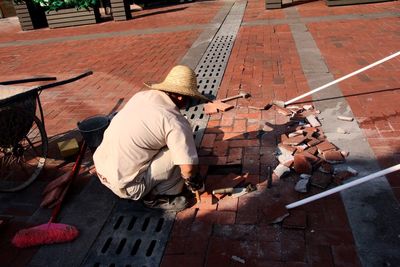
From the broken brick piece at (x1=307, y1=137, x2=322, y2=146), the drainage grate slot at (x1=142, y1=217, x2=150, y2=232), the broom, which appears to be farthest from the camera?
the broken brick piece at (x1=307, y1=137, x2=322, y2=146)

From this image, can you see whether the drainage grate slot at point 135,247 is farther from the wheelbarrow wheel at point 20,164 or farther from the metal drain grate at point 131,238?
the wheelbarrow wheel at point 20,164

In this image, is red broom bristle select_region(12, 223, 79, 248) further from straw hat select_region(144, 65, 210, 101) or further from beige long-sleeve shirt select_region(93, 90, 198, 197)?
straw hat select_region(144, 65, 210, 101)

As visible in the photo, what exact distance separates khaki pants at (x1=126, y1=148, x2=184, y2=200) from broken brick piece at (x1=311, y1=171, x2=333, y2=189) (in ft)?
4.27

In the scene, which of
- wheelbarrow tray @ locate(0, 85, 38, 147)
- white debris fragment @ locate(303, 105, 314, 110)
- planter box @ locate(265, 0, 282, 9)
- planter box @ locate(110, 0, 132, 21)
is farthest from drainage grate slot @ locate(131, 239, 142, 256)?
planter box @ locate(110, 0, 132, 21)

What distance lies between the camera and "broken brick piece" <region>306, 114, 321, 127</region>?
441 cm

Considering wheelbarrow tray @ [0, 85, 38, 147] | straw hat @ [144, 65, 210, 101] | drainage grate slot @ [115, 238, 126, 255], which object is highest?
straw hat @ [144, 65, 210, 101]

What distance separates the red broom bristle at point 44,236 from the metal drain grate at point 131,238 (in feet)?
0.85

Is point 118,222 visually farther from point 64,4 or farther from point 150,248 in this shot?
point 64,4

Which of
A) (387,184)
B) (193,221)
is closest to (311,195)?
(387,184)

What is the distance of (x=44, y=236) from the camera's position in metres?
3.03

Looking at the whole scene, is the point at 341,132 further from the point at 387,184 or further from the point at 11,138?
the point at 11,138

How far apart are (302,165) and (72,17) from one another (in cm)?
1203

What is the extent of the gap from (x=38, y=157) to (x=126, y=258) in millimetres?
2101

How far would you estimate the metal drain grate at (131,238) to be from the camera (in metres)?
2.84
